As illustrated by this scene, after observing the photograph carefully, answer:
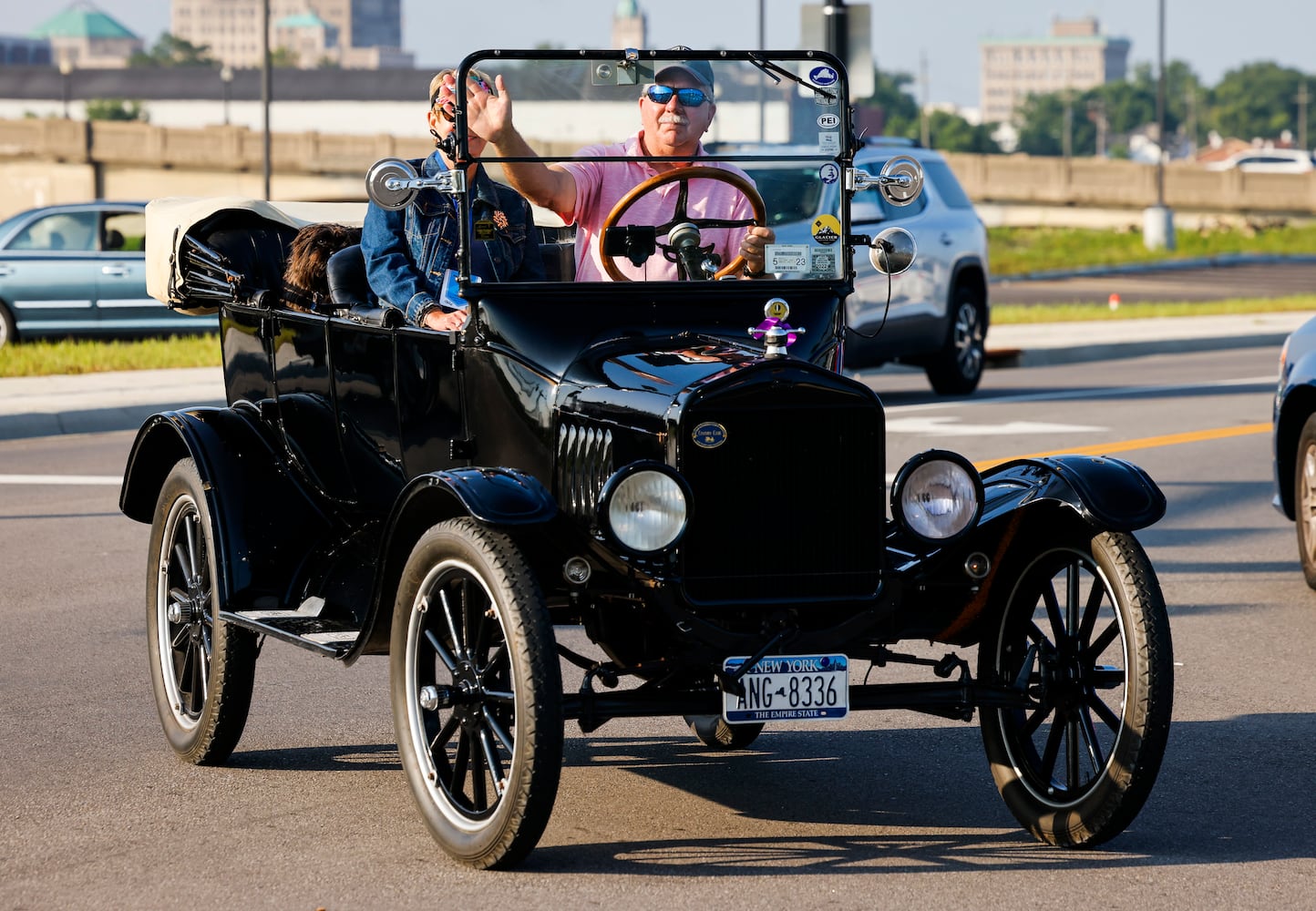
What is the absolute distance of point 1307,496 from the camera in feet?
28.0

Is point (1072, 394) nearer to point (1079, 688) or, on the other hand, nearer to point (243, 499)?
point (243, 499)

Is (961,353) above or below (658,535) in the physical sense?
below

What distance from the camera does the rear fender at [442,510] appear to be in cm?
457

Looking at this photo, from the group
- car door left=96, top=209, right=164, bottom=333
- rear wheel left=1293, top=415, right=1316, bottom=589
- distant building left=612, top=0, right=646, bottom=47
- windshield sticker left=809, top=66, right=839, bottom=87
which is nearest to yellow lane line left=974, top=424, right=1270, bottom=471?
rear wheel left=1293, top=415, right=1316, bottom=589

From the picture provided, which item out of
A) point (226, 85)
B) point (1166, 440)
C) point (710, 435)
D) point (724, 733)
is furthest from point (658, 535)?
point (226, 85)

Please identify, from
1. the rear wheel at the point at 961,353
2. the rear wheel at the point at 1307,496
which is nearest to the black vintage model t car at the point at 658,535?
the rear wheel at the point at 1307,496

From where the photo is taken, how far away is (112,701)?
6.59 m

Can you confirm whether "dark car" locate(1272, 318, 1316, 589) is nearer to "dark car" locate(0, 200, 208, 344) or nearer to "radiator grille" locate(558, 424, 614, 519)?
"radiator grille" locate(558, 424, 614, 519)

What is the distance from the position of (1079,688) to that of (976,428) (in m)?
9.20

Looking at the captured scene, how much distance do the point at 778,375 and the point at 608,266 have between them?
0.92 meters

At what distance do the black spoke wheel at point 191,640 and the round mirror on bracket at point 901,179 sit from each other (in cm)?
216

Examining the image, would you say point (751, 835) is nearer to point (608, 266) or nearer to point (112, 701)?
point (608, 266)

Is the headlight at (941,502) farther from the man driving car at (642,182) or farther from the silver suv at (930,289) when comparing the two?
the silver suv at (930,289)

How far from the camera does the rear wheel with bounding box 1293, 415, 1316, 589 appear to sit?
8.42 m
